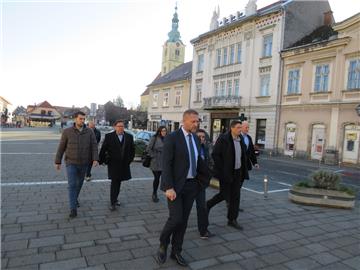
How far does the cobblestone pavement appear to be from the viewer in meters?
4.18

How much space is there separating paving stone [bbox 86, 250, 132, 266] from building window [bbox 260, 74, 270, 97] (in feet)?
80.9

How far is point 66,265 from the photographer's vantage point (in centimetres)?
391

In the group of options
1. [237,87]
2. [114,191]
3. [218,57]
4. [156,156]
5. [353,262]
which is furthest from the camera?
[218,57]

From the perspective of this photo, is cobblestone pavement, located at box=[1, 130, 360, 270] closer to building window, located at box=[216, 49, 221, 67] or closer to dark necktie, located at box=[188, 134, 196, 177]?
dark necktie, located at box=[188, 134, 196, 177]

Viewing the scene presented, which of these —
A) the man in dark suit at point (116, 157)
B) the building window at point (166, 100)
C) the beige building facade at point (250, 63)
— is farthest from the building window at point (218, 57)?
the man in dark suit at point (116, 157)

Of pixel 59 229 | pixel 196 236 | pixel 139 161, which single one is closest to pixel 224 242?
pixel 196 236

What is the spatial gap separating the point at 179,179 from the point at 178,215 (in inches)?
16.9

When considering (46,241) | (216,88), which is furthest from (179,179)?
(216,88)

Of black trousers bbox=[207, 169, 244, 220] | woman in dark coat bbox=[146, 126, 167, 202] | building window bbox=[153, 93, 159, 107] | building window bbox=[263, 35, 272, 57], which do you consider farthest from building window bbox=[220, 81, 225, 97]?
black trousers bbox=[207, 169, 244, 220]

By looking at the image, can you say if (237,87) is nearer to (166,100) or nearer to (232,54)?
(232,54)

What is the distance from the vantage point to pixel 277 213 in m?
6.85

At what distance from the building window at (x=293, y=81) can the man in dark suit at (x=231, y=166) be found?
67.8ft

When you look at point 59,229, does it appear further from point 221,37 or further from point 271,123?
point 221,37

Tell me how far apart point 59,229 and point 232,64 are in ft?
93.4
